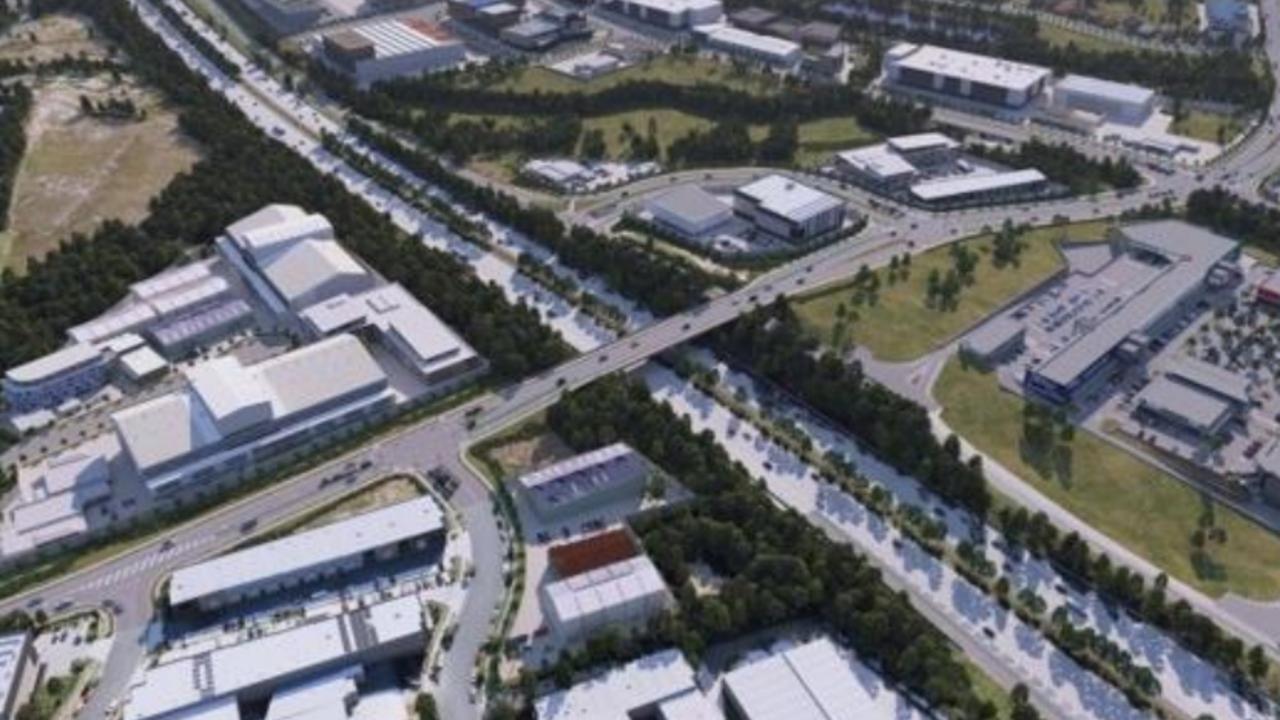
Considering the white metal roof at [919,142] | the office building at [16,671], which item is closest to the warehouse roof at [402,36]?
the white metal roof at [919,142]

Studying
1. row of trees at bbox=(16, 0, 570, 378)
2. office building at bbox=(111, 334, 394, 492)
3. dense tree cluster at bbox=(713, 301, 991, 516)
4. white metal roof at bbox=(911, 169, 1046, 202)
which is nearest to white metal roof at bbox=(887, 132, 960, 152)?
white metal roof at bbox=(911, 169, 1046, 202)

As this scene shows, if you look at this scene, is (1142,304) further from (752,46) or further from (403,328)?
(752,46)

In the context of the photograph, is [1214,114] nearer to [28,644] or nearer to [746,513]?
[746,513]

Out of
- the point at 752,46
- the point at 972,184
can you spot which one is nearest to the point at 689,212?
the point at 972,184

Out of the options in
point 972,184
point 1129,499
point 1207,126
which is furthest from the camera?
point 1207,126

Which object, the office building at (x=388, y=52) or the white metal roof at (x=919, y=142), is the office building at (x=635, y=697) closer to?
the white metal roof at (x=919, y=142)
